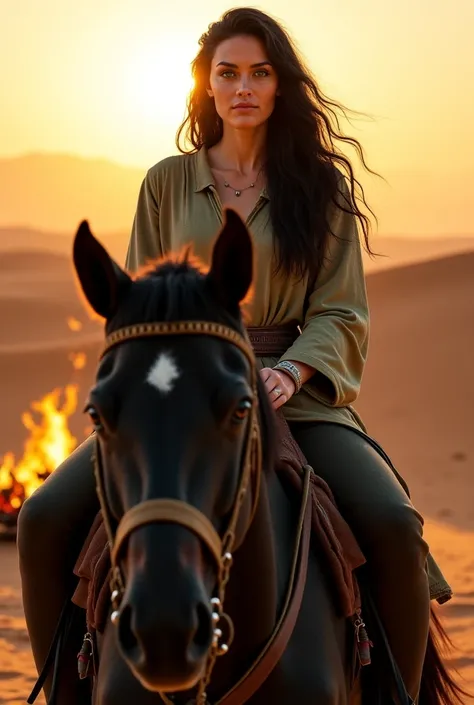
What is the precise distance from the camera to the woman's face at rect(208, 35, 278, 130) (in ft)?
14.2

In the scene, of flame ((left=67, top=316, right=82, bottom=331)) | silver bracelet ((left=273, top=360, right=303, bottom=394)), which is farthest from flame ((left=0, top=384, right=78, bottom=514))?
flame ((left=67, top=316, right=82, bottom=331))

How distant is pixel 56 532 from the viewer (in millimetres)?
3709

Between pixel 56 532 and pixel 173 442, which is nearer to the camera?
pixel 173 442

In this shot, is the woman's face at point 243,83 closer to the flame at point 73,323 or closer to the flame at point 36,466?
the flame at point 36,466

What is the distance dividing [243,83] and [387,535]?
1725mm

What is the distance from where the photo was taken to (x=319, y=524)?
136 inches


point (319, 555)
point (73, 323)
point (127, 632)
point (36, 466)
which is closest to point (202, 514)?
point (127, 632)

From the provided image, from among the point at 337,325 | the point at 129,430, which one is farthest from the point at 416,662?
the point at 129,430

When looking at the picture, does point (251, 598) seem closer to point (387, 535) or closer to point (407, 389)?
point (387, 535)

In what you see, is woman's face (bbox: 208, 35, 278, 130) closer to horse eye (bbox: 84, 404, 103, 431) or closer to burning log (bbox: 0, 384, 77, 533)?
horse eye (bbox: 84, 404, 103, 431)

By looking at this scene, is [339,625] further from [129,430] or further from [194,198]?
[194,198]

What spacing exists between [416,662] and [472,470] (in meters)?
13.1

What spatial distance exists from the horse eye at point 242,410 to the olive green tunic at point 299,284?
49.3 inches

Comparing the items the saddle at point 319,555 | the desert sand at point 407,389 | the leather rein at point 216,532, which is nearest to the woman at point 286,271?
the saddle at point 319,555
